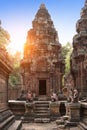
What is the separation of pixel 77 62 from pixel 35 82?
12.7 feet

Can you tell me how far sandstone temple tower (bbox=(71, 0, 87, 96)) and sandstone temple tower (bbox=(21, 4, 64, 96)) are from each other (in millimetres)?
1253

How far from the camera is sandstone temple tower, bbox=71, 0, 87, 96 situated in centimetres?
2395

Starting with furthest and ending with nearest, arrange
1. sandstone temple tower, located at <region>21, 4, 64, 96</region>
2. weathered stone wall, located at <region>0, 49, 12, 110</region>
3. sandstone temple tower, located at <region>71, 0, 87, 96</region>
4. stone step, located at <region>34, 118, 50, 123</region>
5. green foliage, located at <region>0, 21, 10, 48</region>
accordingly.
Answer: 1. green foliage, located at <region>0, 21, 10, 48</region>
2. sandstone temple tower, located at <region>21, 4, 64, 96</region>
3. sandstone temple tower, located at <region>71, 0, 87, 96</region>
4. stone step, located at <region>34, 118, 50, 123</region>
5. weathered stone wall, located at <region>0, 49, 12, 110</region>

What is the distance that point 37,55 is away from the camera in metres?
25.1

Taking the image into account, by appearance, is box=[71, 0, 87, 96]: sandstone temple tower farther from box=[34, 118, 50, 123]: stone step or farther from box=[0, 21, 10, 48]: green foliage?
box=[0, 21, 10, 48]: green foliage

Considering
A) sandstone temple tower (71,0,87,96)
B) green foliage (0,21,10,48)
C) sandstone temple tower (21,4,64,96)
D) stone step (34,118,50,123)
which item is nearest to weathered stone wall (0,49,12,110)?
stone step (34,118,50,123)

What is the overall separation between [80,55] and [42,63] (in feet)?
10.5

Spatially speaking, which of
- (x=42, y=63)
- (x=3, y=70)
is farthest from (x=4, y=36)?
(x=3, y=70)

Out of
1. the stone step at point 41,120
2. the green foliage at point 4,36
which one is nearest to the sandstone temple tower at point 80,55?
the stone step at point 41,120

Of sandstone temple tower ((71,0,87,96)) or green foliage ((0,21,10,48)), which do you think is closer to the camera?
sandstone temple tower ((71,0,87,96))

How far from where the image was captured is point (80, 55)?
24.0 meters

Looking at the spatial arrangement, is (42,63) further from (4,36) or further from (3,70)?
(3,70)

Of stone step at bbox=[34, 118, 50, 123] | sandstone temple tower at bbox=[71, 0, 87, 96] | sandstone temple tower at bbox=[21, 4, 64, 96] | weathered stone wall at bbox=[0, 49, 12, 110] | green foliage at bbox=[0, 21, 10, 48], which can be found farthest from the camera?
green foliage at bbox=[0, 21, 10, 48]

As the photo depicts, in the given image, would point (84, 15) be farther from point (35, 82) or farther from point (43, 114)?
point (43, 114)
